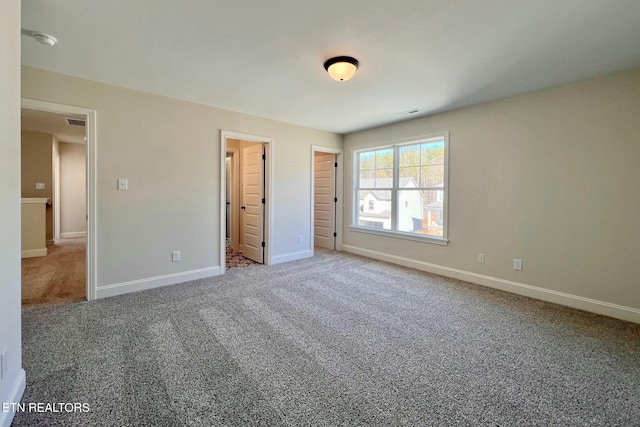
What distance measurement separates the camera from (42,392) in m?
1.68

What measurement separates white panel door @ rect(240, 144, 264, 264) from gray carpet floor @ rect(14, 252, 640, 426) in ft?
5.57

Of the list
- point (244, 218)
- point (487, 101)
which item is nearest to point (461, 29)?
point (487, 101)

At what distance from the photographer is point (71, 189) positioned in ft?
24.5

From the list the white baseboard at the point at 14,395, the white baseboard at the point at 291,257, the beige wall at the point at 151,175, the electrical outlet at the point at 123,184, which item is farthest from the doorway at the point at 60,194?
the white baseboard at the point at 291,257

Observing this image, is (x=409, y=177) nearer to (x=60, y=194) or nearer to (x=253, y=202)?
(x=253, y=202)

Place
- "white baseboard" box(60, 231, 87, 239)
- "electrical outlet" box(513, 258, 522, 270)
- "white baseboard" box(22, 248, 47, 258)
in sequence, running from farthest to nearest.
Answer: "white baseboard" box(60, 231, 87, 239) < "white baseboard" box(22, 248, 47, 258) < "electrical outlet" box(513, 258, 522, 270)

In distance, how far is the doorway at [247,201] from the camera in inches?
177

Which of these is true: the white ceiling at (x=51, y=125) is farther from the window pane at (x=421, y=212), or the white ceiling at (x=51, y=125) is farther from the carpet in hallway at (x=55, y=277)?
the window pane at (x=421, y=212)

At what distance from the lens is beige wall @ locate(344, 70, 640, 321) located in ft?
9.25

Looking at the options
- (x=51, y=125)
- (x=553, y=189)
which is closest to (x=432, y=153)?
(x=553, y=189)

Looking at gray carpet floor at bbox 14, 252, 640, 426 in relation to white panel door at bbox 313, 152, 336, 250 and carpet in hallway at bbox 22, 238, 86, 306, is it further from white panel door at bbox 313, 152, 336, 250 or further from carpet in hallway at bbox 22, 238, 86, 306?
white panel door at bbox 313, 152, 336, 250

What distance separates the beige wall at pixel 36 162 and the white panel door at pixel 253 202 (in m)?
4.67

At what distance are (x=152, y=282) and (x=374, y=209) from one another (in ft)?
12.8

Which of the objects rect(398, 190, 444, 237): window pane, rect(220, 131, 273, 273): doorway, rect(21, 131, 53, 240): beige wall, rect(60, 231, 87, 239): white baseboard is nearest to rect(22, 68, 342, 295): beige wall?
rect(220, 131, 273, 273): doorway
